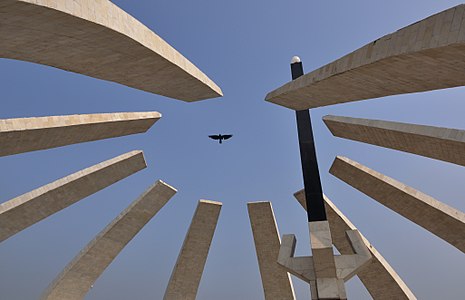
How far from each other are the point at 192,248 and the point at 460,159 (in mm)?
12058

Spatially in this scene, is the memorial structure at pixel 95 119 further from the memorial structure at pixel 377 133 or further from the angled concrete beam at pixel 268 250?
the memorial structure at pixel 377 133

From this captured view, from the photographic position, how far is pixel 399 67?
6.61 metres

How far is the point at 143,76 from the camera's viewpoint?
7.83m

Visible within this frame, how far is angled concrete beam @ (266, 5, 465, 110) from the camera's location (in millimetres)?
5227

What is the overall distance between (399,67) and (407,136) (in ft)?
20.8

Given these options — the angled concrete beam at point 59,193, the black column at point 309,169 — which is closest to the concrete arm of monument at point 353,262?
the black column at point 309,169

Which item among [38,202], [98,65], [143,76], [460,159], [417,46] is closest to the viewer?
[417,46]

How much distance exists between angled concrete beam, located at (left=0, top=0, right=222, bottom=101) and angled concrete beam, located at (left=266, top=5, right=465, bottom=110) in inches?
99.2

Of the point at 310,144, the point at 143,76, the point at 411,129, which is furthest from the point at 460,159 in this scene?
the point at 143,76

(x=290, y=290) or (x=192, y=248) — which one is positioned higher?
(x=192, y=248)

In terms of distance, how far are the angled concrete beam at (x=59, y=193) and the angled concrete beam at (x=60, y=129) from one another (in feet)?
9.22

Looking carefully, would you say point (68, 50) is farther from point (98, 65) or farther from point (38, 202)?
point (38, 202)

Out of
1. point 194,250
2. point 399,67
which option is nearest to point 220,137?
point 194,250

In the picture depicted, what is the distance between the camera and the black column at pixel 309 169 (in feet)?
45.7
